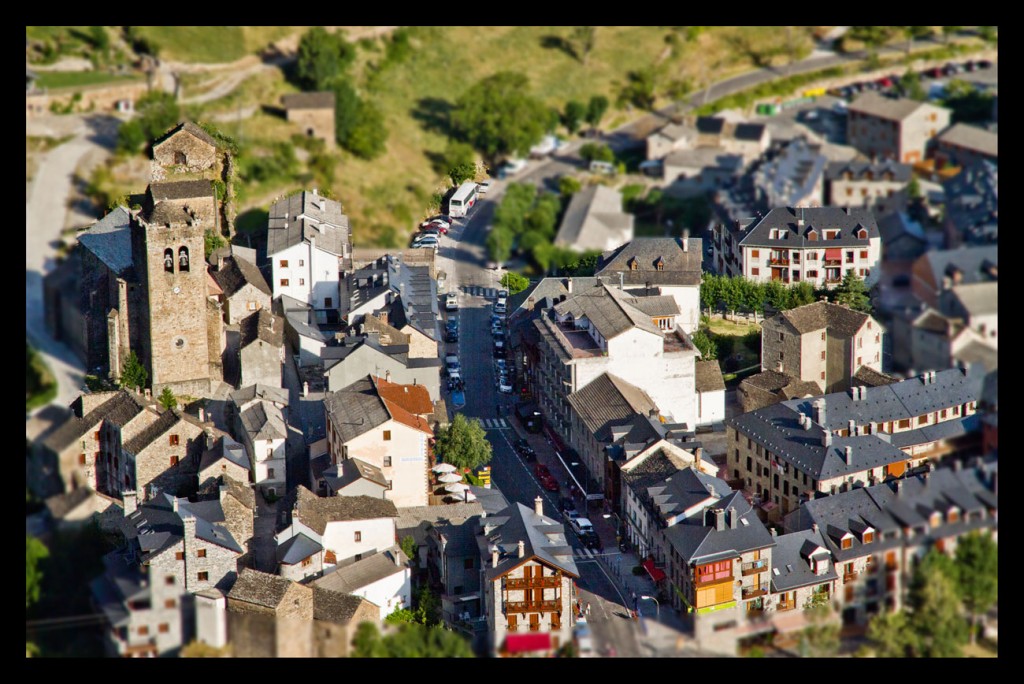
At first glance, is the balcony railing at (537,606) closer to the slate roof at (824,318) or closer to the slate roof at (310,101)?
the slate roof at (824,318)

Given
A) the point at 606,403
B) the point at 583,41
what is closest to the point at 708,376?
the point at 606,403

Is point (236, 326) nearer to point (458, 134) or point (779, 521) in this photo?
point (779, 521)

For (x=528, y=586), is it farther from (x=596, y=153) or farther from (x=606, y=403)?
(x=596, y=153)

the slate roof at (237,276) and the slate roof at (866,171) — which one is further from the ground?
the slate roof at (866,171)

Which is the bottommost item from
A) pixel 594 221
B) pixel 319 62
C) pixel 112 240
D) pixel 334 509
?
pixel 334 509

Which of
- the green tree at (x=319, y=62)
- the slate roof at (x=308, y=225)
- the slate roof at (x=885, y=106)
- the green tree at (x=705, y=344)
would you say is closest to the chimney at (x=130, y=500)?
the slate roof at (x=308, y=225)

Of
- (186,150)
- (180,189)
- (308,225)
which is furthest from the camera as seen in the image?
(186,150)

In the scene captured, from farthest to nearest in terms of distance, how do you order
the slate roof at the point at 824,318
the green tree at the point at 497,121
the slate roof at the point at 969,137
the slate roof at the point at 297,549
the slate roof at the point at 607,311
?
the slate roof at the point at 969,137, the green tree at the point at 497,121, the slate roof at the point at 607,311, the slate roof at the point at 824,318, the slate roof at the point at 297,549

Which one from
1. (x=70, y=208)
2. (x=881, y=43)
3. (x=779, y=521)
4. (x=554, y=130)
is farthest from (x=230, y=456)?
(x=881, y=43)
